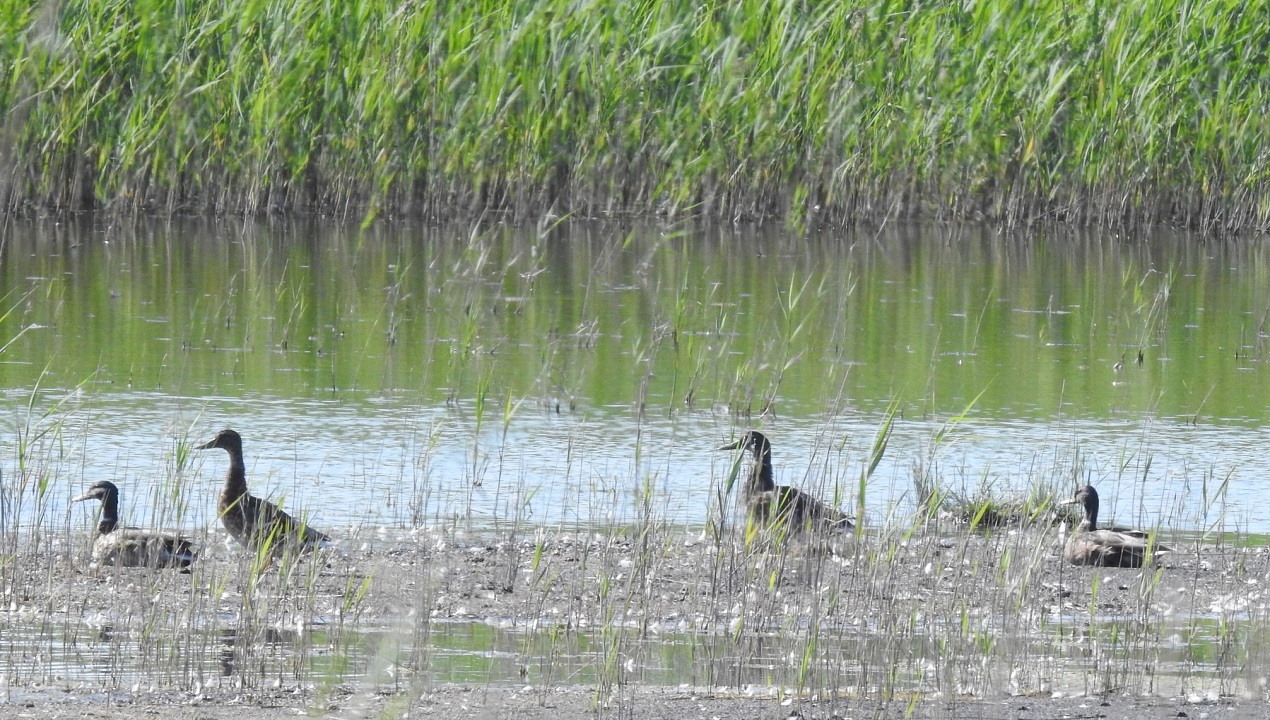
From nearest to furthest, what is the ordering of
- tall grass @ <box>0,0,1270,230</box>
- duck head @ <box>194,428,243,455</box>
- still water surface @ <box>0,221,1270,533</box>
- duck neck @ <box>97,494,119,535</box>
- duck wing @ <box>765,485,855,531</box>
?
duck wing @ <box>765,485,855,531</box>
duck neck @ <box>97,494,119,535</box>
duck head @ <box>194,428,243,455</box>
still water surface @ <box>0,221,1270,533</box>
tall grass @ <box>0,0,1270,230</box>

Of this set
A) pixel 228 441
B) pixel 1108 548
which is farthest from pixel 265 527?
pixel 1108 548

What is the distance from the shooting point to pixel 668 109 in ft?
59.1

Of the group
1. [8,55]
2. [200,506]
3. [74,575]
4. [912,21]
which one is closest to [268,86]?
[8,55]

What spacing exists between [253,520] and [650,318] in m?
6.44

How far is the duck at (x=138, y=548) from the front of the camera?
622 centimetres


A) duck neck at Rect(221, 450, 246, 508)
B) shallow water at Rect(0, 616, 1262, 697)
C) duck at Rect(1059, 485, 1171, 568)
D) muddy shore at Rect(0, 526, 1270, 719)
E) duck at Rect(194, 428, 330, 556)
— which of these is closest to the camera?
muddy shore at Rect(0, 526, 1270, 719)

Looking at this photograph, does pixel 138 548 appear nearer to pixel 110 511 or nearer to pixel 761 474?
pixel 110 511

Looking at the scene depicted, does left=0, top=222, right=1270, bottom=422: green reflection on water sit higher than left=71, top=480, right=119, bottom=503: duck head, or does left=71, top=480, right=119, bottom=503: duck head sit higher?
left=0, top=222, right=1270, bottom=422: green reflection on water

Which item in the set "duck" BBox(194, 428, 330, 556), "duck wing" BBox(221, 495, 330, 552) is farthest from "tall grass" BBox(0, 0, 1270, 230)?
"duck wing" BBox(221, 495, 330, 552)

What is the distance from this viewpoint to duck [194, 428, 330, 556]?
636cm

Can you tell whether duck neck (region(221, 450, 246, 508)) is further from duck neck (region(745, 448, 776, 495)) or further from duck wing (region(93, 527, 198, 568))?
duck neck (region(745, 448, 776, 495))

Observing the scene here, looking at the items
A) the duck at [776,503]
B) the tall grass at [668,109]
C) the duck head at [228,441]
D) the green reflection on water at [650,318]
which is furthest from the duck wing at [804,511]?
the tall grass at [668,109]

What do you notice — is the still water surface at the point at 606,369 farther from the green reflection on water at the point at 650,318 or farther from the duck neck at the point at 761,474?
the duck neck at the point at 761,474

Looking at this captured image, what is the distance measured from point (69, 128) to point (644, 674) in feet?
39.7
